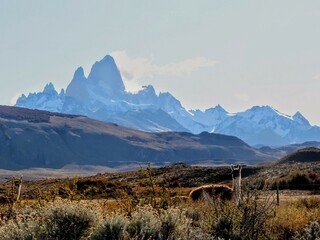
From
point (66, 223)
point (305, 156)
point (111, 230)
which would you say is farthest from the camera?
point (305, 156)

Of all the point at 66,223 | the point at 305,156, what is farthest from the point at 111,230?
the point at 305,156

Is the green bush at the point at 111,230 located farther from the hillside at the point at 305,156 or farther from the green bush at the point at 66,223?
the hillside at the point at 305,156

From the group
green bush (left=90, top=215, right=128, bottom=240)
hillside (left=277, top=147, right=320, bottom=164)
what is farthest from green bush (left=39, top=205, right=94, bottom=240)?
hillside (left=277, top=147, right=320, bottom=164)

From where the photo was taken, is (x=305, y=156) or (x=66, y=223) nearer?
(x=66, y=223)

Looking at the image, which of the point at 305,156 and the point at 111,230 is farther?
the point at 305,156

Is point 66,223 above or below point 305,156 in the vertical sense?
below

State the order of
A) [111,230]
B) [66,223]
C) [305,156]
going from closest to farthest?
[111,230] → [66,223] → [305,156]

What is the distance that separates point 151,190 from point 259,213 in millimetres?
3365

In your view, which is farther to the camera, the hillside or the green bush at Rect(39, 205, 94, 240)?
the hillside

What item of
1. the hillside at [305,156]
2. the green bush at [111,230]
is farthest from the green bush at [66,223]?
the hillside at [305,156]

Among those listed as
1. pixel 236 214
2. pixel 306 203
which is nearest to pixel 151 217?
pixel 236 214

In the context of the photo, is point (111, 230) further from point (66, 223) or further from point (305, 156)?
point (305, 156)

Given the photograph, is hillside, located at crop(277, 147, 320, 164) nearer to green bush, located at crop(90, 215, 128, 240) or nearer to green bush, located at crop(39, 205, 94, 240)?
green bush, located at crop(39, 205, 94, 240)

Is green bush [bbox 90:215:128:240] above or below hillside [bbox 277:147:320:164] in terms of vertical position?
below
